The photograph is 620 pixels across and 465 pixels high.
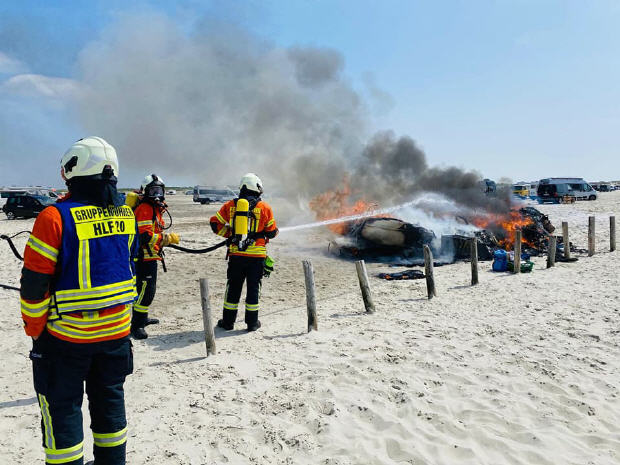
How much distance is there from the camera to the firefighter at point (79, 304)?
2.39m

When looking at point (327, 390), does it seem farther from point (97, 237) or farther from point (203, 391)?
point (97, 237)

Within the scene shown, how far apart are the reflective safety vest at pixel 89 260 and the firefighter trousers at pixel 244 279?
3516 millimetres

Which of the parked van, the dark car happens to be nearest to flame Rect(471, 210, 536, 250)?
the parked van

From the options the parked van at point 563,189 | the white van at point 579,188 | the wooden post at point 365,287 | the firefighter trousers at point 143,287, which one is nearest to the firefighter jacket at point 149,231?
the firefighter trousers at point 143,287

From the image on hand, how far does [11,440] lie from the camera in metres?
3.56

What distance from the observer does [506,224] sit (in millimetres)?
15336

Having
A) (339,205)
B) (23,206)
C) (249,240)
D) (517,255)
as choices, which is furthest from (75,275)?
(23,206)

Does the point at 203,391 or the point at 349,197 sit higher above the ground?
the point at 349,197

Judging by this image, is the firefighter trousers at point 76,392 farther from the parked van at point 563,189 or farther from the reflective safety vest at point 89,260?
the parked van at point 563,189

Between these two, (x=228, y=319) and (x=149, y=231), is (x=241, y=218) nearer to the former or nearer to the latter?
(x=149, y=231)

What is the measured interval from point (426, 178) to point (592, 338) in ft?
56.5

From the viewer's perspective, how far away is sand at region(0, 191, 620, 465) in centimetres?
346

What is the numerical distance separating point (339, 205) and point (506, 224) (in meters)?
7.96

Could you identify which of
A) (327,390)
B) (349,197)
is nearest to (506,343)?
(327,390)
